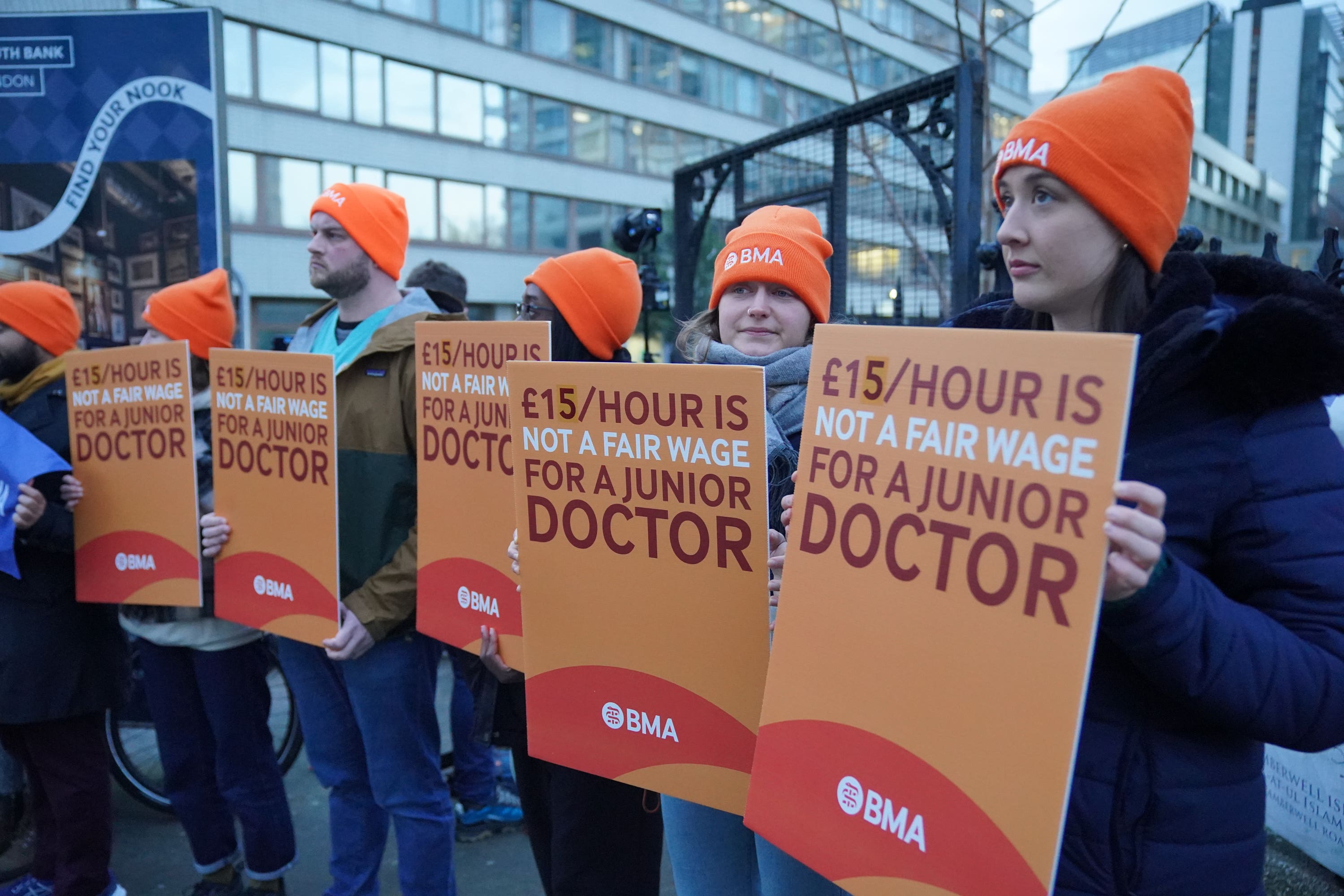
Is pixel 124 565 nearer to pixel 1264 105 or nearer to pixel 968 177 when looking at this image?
pixel 968 177

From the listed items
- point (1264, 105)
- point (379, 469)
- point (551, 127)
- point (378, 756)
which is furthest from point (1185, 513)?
point (1264, 105)

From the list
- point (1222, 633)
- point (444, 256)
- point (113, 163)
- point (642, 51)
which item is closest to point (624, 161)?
point (642, 51)

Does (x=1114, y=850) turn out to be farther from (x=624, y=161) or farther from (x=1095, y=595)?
(x=624, y=161)

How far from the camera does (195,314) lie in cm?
312

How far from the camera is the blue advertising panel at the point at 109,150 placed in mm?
4070

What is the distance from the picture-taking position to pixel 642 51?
2616cm

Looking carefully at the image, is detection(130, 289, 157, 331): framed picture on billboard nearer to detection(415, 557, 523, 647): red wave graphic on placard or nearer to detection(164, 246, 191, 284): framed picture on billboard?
detection(164, 246, 191, 284): framed picture on billboard

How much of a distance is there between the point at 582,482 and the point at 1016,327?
0.81 metres

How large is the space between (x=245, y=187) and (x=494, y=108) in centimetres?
695

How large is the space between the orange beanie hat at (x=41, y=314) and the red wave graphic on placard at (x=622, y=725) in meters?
2.45

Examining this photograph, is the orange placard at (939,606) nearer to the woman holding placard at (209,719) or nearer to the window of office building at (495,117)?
the woman holding placard at (209,719)

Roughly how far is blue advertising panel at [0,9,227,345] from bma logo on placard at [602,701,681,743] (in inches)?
131

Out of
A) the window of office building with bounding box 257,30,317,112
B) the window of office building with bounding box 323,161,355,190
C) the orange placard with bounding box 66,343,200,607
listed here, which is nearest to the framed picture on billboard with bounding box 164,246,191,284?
the orange placard with bounding box 66,343,200,607

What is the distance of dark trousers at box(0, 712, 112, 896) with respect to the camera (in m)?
2.83
